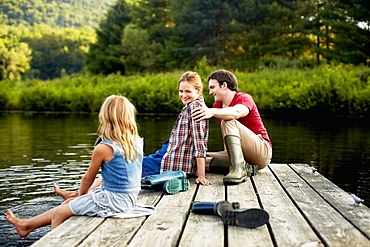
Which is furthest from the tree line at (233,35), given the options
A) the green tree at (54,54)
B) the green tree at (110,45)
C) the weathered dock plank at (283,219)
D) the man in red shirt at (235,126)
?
the green tree at (54,54)

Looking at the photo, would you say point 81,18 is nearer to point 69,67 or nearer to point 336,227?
point 69,67

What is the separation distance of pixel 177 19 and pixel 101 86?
18.3 m

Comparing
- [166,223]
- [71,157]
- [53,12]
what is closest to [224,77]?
[166,223]

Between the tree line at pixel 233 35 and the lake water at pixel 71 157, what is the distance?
16438mm

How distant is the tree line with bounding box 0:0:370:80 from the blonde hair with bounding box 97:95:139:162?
2577 centimetres

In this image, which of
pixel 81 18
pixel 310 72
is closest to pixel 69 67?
pixel 81 18

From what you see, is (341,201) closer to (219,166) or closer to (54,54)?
(219,166)

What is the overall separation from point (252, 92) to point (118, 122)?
1838 centimetres

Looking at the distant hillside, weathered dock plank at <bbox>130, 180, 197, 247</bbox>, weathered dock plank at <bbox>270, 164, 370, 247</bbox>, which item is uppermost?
the distant hillside

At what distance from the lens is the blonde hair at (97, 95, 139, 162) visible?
335cm

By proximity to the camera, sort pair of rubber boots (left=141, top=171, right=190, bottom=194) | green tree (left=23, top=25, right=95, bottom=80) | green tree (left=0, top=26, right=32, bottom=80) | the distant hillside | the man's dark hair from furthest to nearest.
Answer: the distant hillside, green tree (left=23, top=25, right=95, bottom=80), green tree (left=0, top=26, right=32, bottom=80), the man's dark hair, pair of rubber boots (left=141, top=171, right=190, bottom=194)

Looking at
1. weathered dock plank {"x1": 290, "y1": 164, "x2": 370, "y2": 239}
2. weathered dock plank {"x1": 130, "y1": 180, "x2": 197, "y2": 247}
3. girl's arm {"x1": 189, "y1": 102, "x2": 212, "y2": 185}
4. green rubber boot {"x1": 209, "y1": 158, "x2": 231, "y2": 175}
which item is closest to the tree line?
green rubber boot {"x1": 209, "y1": 158, "x2": 231, "y2": 175}

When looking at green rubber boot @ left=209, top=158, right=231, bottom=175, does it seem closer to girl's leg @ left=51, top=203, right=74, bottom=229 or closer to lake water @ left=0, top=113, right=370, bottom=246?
lake water @ left=0, top=113, right=370, bottom=246

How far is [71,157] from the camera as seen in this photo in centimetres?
863
